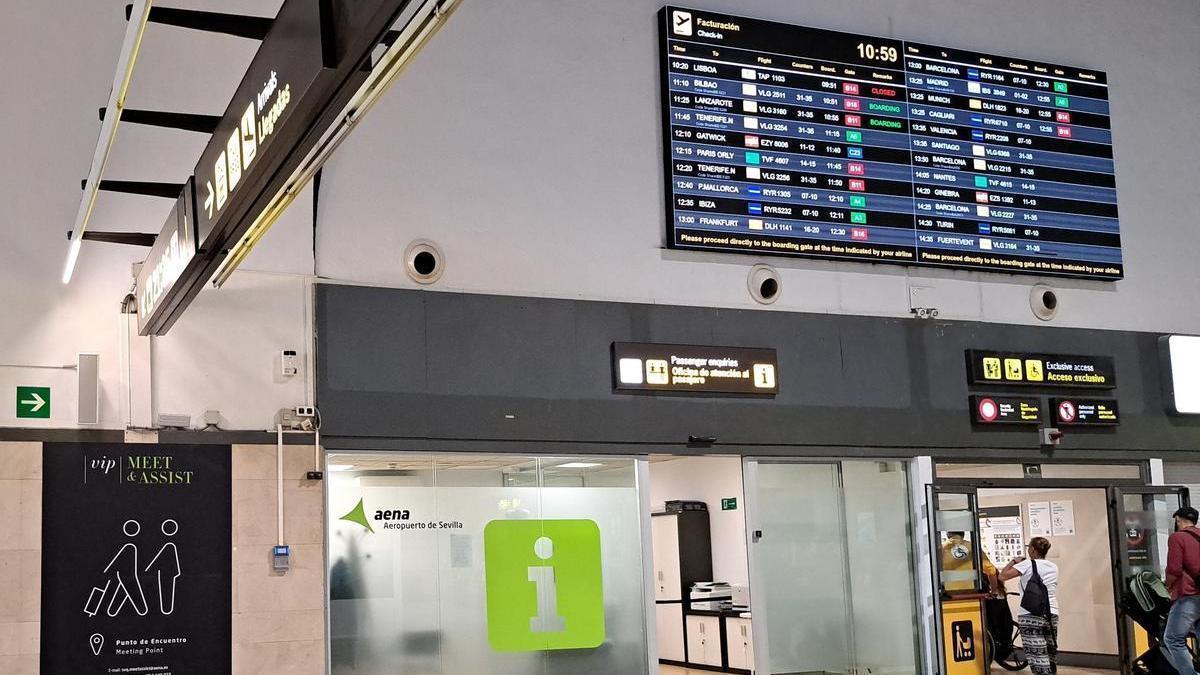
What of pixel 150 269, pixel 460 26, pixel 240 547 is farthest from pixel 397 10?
pixel 460 26

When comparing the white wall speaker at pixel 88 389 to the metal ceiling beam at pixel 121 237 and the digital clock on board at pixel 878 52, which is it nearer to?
the metal ceiling beam at pixel 121 237

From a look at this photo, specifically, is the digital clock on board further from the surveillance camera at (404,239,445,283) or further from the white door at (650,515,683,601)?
the white door at (650,515,683,601)

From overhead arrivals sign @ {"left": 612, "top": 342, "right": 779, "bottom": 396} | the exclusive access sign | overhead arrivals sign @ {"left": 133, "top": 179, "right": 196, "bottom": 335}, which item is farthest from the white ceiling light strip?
the exclusive access sign

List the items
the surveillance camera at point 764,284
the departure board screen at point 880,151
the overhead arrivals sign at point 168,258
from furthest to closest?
the surveillance camera at point 764,284 < the departure board screen at point 880,151 < the overhead arrivals sign at point 168,258

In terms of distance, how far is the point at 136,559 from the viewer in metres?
7.11

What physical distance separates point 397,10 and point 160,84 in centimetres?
535

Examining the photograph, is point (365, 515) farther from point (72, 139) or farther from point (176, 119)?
point (176, 119)

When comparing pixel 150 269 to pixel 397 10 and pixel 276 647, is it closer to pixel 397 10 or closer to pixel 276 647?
pixel 276 647

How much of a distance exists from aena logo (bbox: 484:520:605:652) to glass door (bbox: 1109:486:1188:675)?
4.54 meters

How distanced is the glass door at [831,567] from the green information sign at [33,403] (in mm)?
4695

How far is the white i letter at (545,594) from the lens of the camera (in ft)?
27.0

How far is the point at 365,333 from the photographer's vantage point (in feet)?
26.1

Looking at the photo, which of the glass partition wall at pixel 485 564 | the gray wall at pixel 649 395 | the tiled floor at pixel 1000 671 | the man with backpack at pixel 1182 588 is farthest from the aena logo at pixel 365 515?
the man with backpack at pixel 1182 588

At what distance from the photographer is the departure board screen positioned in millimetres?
9266
